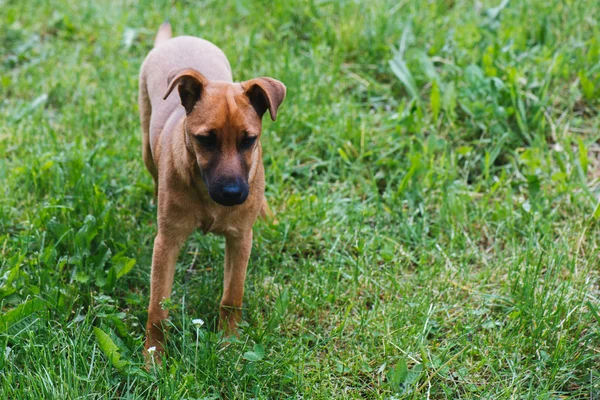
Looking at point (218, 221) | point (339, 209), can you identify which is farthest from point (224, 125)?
point (339, 209)

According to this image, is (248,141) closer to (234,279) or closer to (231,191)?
(231,191)

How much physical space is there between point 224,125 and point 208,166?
8.4 inches

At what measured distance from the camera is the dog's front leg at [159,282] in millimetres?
3924

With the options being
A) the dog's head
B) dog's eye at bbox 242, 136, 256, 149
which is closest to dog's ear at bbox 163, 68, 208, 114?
the dog's head

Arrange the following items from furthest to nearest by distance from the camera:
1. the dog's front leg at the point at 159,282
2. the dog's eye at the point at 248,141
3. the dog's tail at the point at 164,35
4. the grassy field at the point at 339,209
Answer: the dog's tail at the point at 164,35 → the dog's front leg at the point at 159,282 → the grassy field at the point at 339,209 → the dog's eye at the point at 248,141

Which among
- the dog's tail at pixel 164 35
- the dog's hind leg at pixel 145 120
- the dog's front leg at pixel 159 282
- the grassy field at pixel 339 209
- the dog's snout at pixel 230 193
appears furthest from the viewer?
the dog's tail at pixel 164 35

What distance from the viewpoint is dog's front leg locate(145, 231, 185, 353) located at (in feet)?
12.9

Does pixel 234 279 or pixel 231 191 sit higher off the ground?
pixel 231 191

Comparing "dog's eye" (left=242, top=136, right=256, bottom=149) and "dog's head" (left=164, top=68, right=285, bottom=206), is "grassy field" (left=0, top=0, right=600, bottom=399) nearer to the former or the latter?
"dog's head" (left=164, top=68, right=285, bottom=206)

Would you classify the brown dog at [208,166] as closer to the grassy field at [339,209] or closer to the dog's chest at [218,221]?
the dog's chest at [218,221]

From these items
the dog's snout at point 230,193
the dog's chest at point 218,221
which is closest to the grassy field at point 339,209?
the dog's chest at point 218,221

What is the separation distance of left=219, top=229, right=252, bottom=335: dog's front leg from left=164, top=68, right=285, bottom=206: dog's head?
0.51m

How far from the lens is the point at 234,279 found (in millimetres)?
4051

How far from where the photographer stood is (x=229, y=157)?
3.54m
